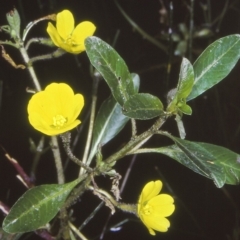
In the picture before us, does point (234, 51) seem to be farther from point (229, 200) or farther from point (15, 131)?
point (15, 131)

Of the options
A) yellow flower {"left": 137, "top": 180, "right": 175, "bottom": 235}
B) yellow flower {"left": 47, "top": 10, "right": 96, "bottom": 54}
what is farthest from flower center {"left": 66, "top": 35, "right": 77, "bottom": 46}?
yellow flower {"left": 137, "top": 180, "right": 175, "bottom": 235}

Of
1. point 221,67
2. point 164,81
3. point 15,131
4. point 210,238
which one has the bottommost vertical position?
point 210,238

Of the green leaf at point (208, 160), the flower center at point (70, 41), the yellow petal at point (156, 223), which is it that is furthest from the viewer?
the flower center at point (70, 41)

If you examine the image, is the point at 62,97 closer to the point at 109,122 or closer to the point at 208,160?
the point at 109,122

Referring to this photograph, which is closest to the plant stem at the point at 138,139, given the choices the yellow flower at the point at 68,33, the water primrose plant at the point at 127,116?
the water primrose plant at the point at 127,116

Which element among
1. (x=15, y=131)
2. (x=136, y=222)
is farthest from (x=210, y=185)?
(x=15, y=131)

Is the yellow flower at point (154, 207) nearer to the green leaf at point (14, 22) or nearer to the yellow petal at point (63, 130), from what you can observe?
the yellow petal at point (63, 130)
